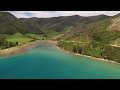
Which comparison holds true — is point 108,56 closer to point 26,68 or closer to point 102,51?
point 102,51

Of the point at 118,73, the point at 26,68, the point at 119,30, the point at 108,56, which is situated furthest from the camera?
the point at 119,30

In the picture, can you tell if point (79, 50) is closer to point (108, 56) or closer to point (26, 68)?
point (108, 56)
